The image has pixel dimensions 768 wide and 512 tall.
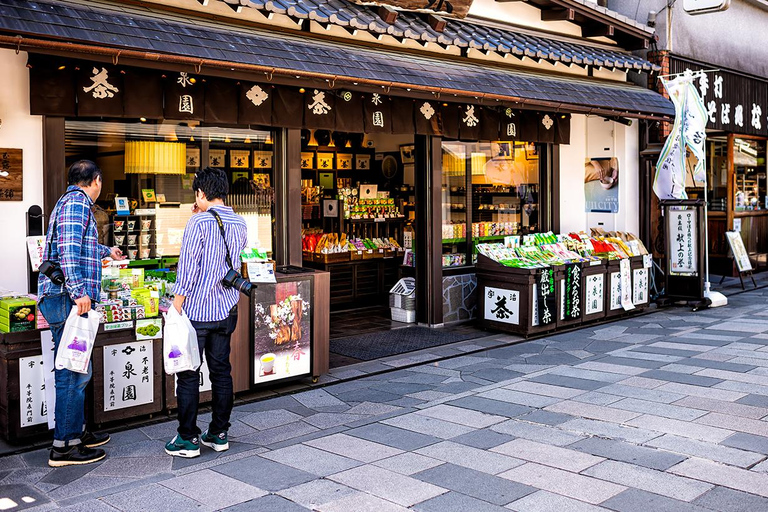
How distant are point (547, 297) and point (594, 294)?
54.6 inches

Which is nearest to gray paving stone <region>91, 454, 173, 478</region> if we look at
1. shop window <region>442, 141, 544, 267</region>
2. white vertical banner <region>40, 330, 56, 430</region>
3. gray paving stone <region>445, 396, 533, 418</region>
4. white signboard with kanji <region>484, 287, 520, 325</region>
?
white vertical banner <region>40, 330, 56, 430</region>

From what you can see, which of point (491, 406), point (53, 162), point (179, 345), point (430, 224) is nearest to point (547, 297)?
point (430, 224)

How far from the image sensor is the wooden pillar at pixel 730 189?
1849 centimetres

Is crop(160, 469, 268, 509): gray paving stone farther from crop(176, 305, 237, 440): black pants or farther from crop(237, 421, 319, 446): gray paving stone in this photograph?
crop(237, 421, 319, 446): gray paving stone

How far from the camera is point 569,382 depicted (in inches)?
351

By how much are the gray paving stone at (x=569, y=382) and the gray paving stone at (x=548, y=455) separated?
2141 mm

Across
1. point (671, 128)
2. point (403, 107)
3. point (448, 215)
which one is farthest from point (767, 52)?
point (403, 107)

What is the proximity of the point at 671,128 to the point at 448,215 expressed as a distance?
575cm

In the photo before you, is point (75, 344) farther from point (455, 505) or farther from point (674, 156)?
point (674, 156)

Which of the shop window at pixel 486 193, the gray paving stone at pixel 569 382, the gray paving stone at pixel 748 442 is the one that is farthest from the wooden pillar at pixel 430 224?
the gray paving stone at pixel 748 442

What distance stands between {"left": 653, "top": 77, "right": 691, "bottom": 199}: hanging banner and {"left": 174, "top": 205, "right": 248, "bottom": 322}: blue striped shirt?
10178 millimetres

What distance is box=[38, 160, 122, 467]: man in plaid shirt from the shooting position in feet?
20.2

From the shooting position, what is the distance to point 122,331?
714 cm

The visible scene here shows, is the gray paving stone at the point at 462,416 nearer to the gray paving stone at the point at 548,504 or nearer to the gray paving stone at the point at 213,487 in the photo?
the gray paving stone at the point at 548,504
